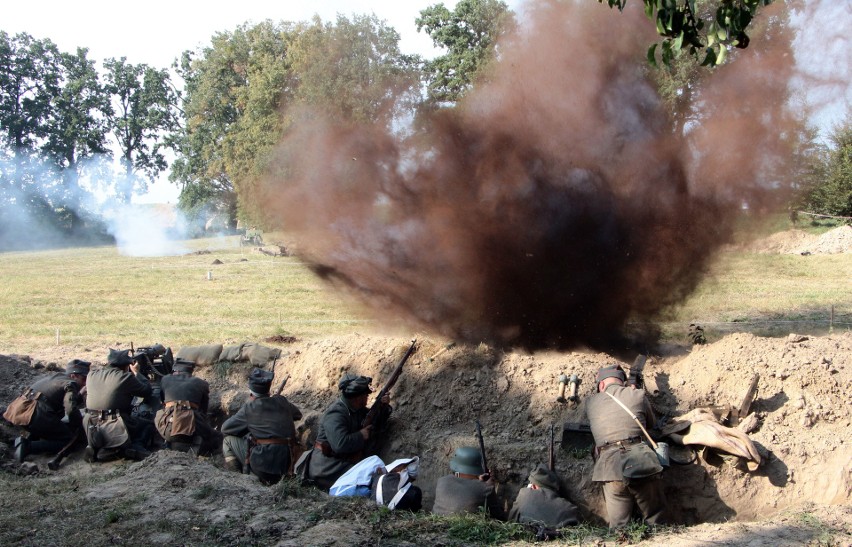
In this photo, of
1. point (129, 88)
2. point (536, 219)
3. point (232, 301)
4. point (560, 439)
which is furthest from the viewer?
point (129, 88)

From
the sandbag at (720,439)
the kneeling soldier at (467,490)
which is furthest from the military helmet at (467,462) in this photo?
the sandbag at (720,439)

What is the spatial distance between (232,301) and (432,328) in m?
11.8

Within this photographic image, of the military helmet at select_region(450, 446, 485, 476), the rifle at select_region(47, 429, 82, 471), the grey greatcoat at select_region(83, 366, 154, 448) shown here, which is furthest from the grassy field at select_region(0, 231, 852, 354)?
the military helmet at select_region(450, 446, 485, 476)

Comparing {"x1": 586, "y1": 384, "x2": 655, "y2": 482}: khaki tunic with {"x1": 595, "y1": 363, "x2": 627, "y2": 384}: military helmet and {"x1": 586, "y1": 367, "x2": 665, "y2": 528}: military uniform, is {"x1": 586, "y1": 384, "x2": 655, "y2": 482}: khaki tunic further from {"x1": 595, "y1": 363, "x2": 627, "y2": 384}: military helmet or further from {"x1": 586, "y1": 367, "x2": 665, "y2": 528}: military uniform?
{"x1": 595, "y1": 363, "x2": 627, "y2": 384}: military helmet

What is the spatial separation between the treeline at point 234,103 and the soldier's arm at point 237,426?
5.39 m

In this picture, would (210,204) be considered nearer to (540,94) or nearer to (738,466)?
(540,94)

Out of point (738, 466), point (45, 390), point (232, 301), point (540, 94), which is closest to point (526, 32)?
point (540, 94)

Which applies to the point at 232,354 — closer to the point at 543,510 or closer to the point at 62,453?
the point at 62,453

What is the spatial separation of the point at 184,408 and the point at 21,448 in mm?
2340

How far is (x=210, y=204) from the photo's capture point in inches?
1752

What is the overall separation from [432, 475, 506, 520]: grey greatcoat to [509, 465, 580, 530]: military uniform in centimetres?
31

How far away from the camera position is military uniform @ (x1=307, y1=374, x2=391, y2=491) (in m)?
8.42

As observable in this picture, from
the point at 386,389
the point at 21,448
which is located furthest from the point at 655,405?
the point at 21,448

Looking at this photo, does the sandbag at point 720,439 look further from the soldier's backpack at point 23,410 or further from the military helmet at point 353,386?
the soldier's backpack at point 23,410
